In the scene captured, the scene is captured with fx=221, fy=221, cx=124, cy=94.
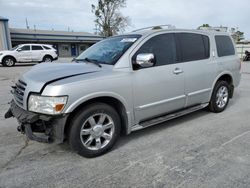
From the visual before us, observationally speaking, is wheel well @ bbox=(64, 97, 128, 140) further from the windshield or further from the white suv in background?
the white suv in background

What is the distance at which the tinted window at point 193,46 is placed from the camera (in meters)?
4.16

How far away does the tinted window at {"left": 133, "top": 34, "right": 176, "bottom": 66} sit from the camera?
145 inches

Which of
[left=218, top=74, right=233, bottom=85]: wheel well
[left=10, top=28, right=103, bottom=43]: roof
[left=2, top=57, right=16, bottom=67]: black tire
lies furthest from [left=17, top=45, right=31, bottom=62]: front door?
[left=10, top=28, right=103, bottom=43]: roof

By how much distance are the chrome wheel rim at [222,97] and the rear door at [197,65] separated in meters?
0.43

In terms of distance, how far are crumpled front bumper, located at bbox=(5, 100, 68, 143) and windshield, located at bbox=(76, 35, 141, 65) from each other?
1.23 meters

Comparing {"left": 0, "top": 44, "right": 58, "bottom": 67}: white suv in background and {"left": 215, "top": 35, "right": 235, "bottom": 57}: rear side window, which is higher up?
{"left": 0, "top": 44, "right": 58, "bottom": 67}: white suv in background

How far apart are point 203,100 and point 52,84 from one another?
320 centimetres

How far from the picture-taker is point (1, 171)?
9.37 ft

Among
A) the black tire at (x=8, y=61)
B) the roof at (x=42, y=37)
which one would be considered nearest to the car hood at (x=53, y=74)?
the black tire at (x=8, y=61)

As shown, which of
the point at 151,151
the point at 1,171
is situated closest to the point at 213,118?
the point at 151,151

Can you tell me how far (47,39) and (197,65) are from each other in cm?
3699

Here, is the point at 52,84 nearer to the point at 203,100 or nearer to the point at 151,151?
the point at 151,151

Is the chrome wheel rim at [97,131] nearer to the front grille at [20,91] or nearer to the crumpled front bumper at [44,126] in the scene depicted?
the crumpled front bumper at [44,126]

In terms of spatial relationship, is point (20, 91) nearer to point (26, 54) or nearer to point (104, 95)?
point (104, 95)
